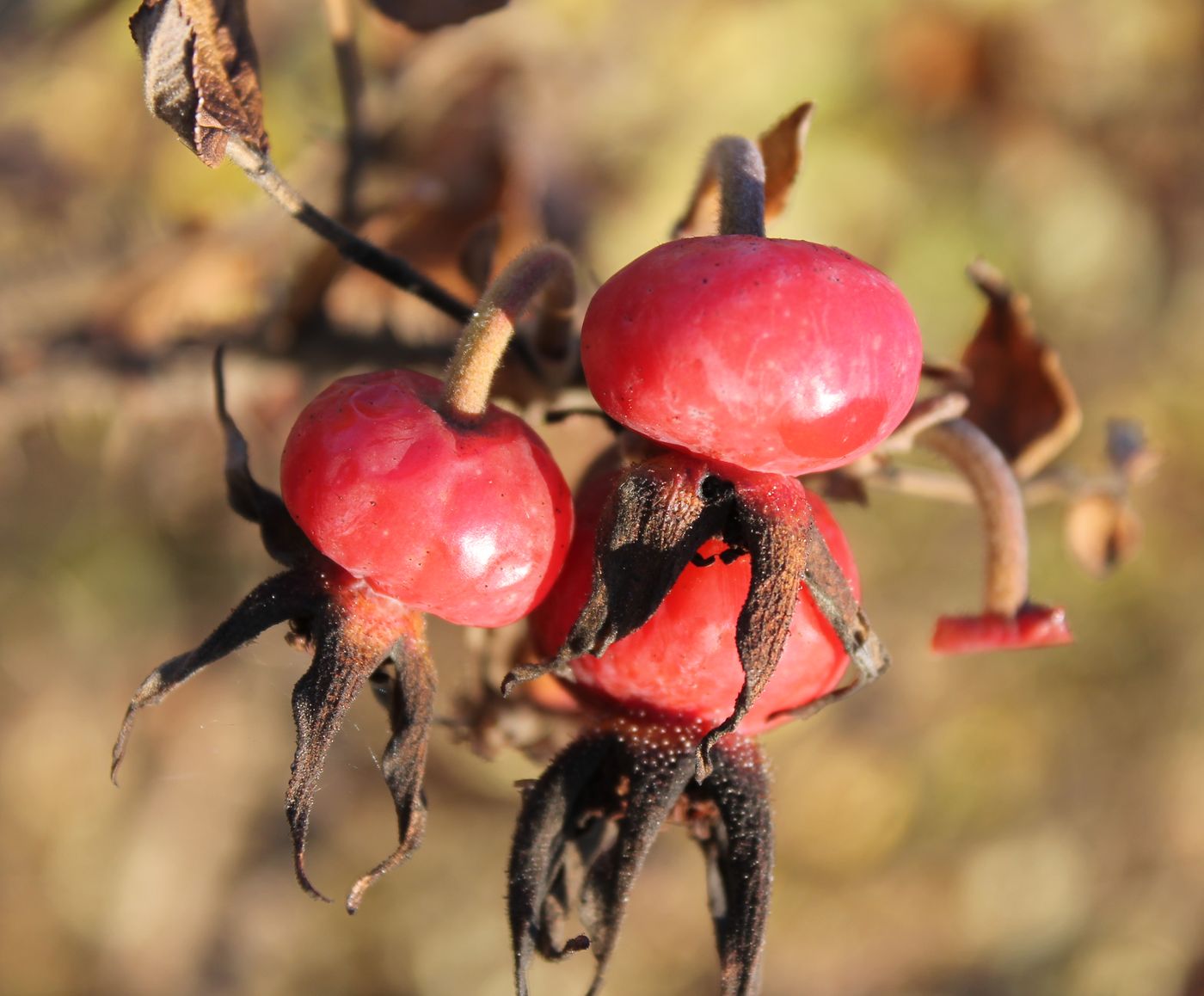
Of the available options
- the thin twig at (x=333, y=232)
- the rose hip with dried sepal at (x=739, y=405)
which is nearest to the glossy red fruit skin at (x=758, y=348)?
the rose hip with dried sepal at (x=739, y=405)

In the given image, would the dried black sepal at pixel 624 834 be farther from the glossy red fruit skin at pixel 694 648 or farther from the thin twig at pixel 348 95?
the thin twig at pixel 348 95

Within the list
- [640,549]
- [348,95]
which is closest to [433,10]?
[348,95]

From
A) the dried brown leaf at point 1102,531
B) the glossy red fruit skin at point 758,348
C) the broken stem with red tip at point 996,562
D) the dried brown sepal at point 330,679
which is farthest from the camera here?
the dried brown leaf at point 1102,531

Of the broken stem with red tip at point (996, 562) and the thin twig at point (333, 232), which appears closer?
the thin twig at point (333, 232)

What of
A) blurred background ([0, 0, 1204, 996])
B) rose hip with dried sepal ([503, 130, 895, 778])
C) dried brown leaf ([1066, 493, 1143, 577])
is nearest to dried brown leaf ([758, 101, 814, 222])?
rose hip with dried sepal ([503, 130, 895, 778])

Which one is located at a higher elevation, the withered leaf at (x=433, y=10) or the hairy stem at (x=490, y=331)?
the withered leaf at (x=433, y=10)

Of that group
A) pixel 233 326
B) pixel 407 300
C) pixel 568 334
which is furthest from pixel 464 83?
pixel 568 334

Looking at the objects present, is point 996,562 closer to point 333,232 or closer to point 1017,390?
point 1017,390
